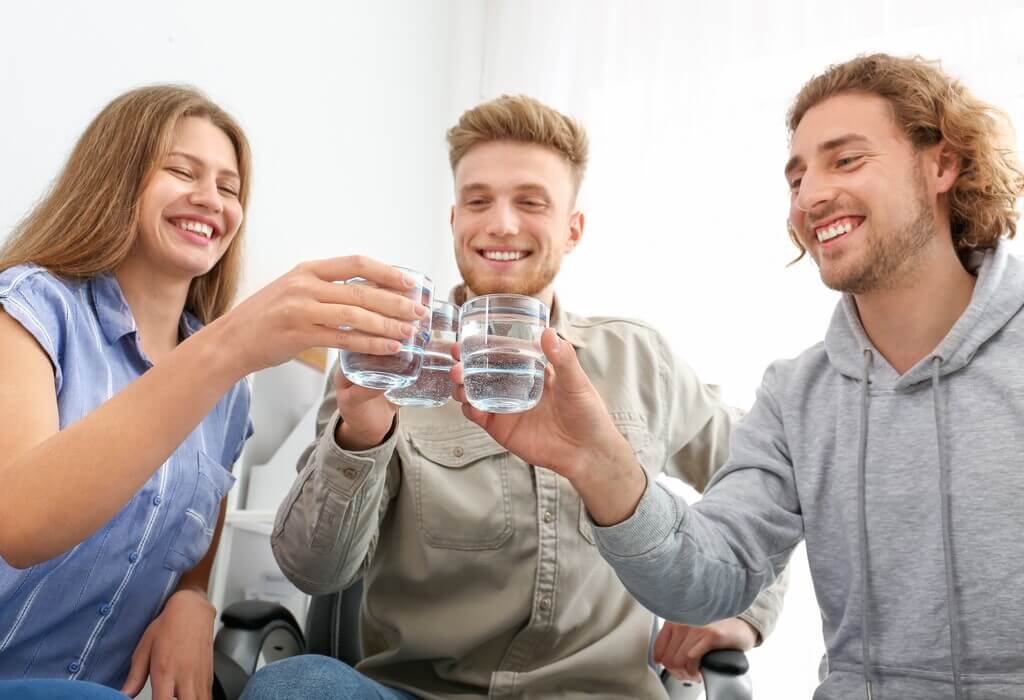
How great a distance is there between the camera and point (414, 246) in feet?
10.8

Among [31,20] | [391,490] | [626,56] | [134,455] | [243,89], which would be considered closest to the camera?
[134,455]

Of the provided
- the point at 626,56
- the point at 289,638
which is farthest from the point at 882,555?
the point at 626,56

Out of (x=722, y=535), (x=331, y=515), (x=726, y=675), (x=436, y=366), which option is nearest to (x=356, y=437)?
(x=331, y=515)

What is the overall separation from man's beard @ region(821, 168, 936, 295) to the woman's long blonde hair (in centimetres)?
121

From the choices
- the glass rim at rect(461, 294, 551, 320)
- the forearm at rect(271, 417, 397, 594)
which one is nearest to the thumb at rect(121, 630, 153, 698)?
the forearm at rect(271, 417, 397, 594)

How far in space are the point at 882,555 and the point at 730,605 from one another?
242 millimetres

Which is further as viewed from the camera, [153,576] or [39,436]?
[153,576]

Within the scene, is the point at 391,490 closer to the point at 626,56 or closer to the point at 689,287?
the point at 689,287

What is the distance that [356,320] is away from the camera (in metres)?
0.95

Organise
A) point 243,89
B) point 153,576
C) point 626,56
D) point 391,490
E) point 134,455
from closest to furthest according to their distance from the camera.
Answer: point 134,455, point 153,576, point 391,490, point 243,89, point 626,56

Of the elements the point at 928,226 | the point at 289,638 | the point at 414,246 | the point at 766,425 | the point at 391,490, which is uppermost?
the point at 414,246

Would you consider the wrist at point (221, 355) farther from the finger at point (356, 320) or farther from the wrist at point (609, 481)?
the wrist at point (609, 481)

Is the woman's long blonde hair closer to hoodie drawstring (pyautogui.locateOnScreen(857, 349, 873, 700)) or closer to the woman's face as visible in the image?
the woman's face

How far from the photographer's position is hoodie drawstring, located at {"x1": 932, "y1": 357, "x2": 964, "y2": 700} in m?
1.16
